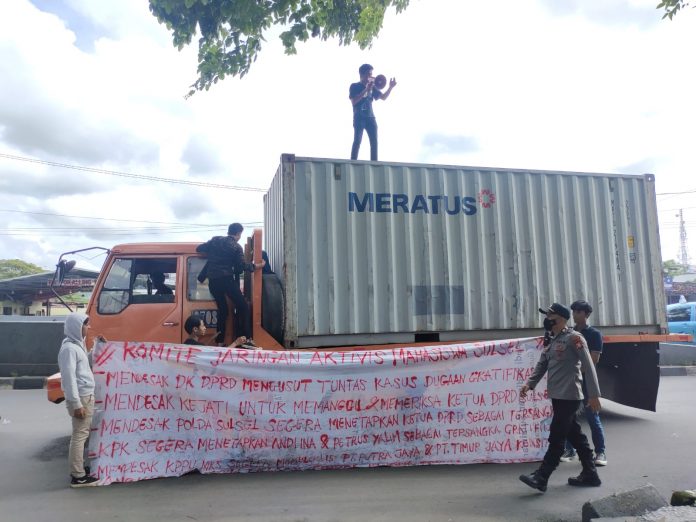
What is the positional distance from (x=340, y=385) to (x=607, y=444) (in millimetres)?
3246

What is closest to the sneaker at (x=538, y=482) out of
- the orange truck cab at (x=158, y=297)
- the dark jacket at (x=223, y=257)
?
the orange truck cab at (x=158, y=297)

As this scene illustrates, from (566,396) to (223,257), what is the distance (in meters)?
3.48

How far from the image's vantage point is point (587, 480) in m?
4.43

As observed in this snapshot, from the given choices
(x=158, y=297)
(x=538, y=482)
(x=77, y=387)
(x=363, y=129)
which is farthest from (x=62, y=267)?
(x=538, y=482)

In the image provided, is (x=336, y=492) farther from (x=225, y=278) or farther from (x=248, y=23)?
(x=248, y=23)

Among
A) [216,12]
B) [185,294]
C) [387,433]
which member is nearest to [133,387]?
[185,294]

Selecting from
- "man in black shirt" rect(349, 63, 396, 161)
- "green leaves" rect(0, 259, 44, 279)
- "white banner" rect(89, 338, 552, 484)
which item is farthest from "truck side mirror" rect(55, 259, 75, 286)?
"green leaves" rect(0, 259, 44, 279)

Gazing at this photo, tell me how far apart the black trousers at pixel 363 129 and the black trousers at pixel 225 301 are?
2831 millimetres

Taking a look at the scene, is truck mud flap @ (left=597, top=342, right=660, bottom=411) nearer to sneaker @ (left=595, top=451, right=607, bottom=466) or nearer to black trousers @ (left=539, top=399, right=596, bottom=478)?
sneaker @ (left=595, top=451, right=607, bottom=466)

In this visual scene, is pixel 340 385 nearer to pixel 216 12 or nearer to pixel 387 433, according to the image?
pixel 387 433

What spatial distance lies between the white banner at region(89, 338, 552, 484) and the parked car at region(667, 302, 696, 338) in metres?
9.74

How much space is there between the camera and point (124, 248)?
18.0ft

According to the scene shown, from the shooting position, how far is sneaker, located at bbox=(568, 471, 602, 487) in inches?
174

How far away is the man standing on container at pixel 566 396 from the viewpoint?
4.25m
